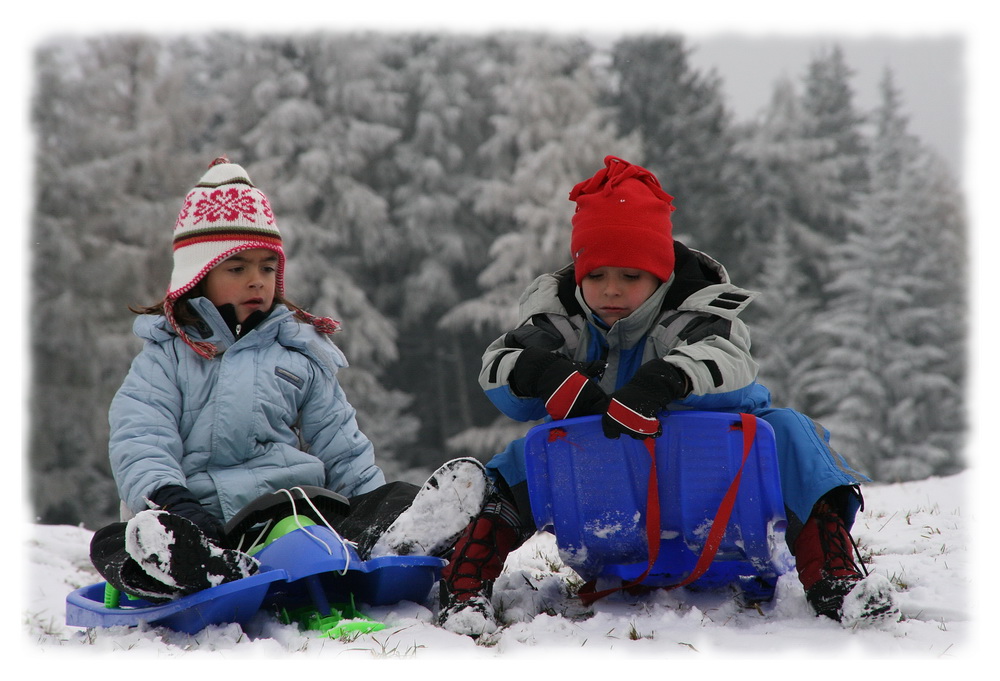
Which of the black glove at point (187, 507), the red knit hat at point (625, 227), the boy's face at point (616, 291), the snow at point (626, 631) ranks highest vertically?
the red knit hat at point (625, 227)

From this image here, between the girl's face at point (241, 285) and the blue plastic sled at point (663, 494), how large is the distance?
1.24 meters

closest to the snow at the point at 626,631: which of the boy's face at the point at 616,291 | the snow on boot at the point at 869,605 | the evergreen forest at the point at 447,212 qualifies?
the snow on boot at the point at 869,605

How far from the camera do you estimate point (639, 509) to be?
264 cm

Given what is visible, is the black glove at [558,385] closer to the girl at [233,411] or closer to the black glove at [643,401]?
the black glove at [643,401]

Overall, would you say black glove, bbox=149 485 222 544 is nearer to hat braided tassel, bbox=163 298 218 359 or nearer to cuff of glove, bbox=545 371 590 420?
hat braided tassel, bbox=163 298 218 359

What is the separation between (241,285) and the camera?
3.34m

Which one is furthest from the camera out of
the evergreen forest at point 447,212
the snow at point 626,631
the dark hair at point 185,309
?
the evergreen forest at point 447,212

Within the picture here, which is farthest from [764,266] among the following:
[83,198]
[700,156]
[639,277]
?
[639,277]

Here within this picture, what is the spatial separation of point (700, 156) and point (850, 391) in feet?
22.4

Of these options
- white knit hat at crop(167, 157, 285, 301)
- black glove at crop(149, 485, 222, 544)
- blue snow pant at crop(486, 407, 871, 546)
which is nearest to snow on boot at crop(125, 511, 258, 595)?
black glove at crop(149, 485, 222, 544)

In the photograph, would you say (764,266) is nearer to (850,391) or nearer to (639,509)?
(850,391)

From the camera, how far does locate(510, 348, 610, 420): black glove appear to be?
2633 mm

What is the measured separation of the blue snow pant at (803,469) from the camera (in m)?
2.62

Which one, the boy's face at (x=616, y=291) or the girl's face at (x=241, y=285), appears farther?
the girl's face at (x=241, y=285)
